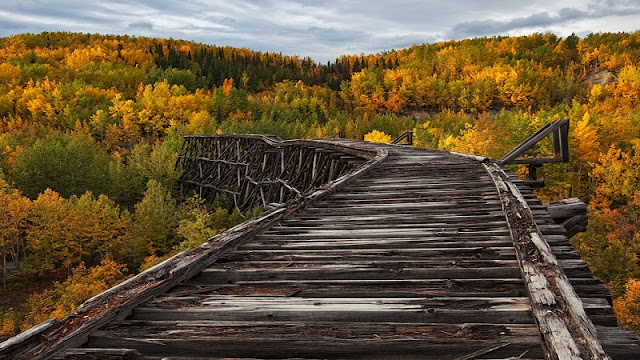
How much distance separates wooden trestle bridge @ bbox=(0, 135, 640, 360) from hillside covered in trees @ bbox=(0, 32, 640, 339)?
1916cm

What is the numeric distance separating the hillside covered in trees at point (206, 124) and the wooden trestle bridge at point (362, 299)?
1916 cm

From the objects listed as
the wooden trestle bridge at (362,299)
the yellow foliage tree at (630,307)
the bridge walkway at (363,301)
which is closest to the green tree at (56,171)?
the yellow foliage tree at (630,307)

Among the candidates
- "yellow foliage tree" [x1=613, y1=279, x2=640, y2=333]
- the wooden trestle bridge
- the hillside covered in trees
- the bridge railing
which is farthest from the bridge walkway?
"yellow foliage tree" [x1=613, y1=279, x2=640, y2=333]

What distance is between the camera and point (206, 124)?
59.8 m

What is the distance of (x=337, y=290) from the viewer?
9.34ft

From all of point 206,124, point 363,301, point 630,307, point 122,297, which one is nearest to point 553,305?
point 363,301

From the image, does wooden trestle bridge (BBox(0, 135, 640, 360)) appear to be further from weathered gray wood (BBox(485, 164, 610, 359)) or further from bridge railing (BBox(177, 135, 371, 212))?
bridge railing (BBox(177, 135, 371, 212))

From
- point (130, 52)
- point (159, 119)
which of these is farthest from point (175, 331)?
point (130, 52)

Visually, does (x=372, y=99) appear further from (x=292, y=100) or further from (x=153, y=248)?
(x=153, y=248)

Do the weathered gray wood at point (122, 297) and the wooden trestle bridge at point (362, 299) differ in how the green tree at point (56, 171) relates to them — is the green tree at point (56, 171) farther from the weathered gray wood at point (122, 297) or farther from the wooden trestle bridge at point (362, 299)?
the weathered gray wood at point (122, 297)

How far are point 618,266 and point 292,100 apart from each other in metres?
57.9

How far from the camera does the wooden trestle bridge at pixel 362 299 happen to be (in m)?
2.16

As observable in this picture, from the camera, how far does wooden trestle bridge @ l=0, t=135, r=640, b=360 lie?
2.16 m

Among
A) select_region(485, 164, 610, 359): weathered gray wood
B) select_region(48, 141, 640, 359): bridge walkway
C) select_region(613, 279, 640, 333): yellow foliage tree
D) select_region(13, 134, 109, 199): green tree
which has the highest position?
select_region(485, 164, 610, 359): weathered gray wood
